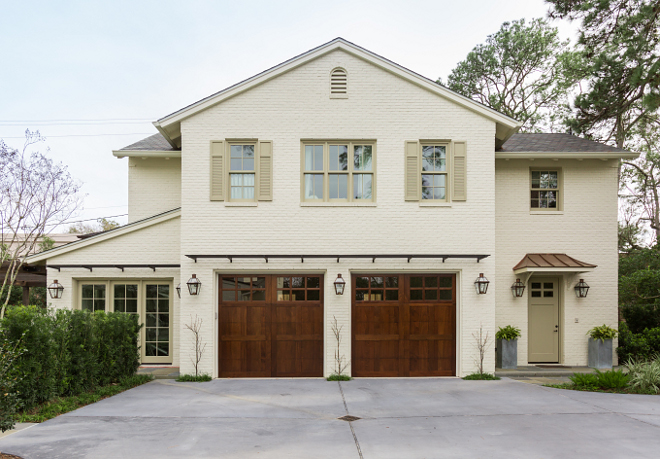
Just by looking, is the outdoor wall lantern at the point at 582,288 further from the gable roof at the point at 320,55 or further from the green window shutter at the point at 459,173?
the gable roof at the point at 320,55

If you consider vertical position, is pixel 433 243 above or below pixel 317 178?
below

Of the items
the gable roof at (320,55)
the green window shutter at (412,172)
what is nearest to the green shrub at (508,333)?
the green window shutter at (412,172)

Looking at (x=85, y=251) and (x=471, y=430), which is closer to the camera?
(x=471, y=430)

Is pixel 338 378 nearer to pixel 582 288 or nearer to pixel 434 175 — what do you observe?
pixel 434 175

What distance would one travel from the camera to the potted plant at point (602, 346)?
12258 millimetres

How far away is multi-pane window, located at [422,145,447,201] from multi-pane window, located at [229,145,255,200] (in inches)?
162

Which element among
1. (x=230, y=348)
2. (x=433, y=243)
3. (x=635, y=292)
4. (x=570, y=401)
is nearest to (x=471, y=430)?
(x=570, y=401)

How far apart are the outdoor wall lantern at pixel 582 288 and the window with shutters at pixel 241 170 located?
8.24m

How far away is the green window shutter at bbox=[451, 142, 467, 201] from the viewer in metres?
11.5

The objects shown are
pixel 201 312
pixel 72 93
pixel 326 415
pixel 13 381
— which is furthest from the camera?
pixel 72 93

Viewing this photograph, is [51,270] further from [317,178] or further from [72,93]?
[72,93]

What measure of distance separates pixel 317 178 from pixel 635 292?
33.7 ft

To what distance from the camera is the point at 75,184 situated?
70.4 ft

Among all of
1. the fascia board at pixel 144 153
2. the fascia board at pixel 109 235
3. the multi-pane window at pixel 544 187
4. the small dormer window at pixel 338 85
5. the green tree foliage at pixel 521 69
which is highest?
the green tree foliage at pixel 521 69
